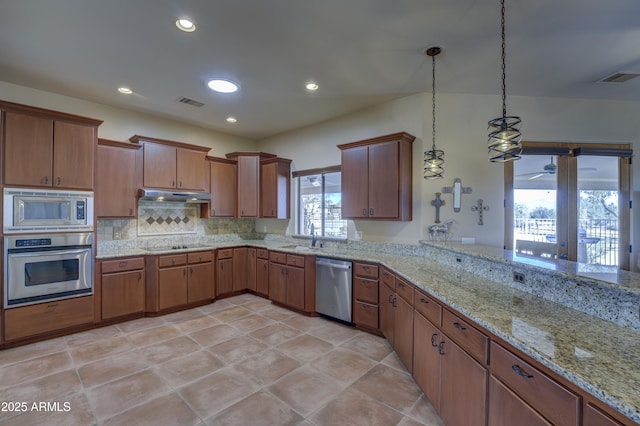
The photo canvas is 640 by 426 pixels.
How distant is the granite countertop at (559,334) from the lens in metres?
0.94

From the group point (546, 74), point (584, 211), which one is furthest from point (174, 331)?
point (584, 211)

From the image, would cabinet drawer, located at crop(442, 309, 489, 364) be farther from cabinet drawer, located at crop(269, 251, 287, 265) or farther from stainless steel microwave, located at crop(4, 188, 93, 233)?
stainless steel microwave, located at crop(4, 188, 93, 233)

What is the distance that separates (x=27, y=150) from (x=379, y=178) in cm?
400

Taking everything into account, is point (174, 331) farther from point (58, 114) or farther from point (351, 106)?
point (351, 106)

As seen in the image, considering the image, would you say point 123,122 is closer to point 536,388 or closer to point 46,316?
point 46,316

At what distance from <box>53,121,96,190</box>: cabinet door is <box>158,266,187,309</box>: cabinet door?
1.47m

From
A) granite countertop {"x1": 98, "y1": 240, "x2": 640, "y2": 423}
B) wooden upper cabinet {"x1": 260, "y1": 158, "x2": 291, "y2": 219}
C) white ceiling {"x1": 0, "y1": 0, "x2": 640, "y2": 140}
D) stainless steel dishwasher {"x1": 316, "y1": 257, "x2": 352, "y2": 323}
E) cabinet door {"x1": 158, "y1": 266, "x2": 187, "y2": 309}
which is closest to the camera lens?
granite countertop {"x1": 98, "y1": 240, "x2": 640, "y2": 423}

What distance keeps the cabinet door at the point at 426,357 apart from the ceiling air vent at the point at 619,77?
3292 mm

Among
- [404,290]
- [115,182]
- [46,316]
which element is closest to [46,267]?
[46,316]

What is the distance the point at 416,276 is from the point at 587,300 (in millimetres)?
1121

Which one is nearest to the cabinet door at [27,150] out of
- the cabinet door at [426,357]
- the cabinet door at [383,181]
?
the cabinet door at [383,181]

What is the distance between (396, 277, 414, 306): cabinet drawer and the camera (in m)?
2.51

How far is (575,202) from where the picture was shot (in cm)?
360

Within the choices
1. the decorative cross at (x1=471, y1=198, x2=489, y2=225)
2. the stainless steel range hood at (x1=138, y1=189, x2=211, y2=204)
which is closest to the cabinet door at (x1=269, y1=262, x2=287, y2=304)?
the stainless steel range hood at (x1=138, y1=189, x2=211, y2=204)
